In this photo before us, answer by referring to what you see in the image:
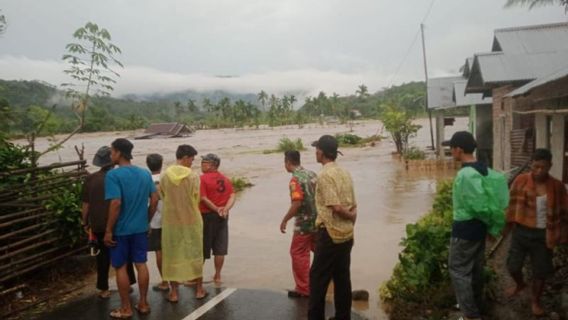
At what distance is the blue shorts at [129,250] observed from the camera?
172 inches

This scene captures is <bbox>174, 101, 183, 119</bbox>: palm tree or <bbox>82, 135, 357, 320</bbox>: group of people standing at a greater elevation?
<bbox>174, 101, 183, 119</bbox>: palm tree

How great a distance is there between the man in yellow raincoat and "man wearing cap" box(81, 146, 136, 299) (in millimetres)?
430

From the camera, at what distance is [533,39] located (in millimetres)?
11891

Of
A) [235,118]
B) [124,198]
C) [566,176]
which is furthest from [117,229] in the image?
[235,118]

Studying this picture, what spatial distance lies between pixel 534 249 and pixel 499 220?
2.89 feet

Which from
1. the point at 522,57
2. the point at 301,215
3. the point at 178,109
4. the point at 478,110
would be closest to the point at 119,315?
the point at 301,215

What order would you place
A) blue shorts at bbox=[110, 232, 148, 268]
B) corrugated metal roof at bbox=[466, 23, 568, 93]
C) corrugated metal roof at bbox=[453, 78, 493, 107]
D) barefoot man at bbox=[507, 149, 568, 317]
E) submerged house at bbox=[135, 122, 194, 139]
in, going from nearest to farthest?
barefoot man at bbox=[507, 149, 568, 317] < blue shorts at bbox=[110, 232, 148, 268] < corrugated metal roof at bbox=[466, 23, 568, 93] < corrugated metal roof at bbox=[453, 78, 493, 107] < submerged house at bbox=[135, 122, 194, 139]

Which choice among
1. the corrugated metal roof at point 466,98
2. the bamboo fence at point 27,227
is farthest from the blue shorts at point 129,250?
the corrugated metal roof at point 466,98

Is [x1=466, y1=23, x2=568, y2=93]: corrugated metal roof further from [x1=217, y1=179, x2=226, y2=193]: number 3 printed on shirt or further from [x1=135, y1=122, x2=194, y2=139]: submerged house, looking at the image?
[x1=135, y1=122, x2=194, y2=139]: submerged house

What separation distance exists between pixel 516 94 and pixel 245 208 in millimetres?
7479

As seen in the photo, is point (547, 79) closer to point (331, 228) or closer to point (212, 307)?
point (331, 228)

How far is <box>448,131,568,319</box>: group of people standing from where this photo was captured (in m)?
3.50

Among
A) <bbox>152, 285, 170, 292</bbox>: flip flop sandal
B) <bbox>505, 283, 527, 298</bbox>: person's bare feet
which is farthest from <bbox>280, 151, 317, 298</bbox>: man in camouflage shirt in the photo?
<bbox>505, 283, 527, 298</bbox>: person's bare feet

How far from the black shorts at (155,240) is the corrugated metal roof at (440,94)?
15565 mm
